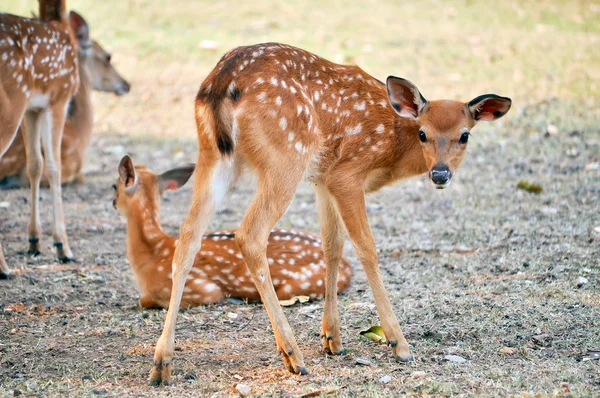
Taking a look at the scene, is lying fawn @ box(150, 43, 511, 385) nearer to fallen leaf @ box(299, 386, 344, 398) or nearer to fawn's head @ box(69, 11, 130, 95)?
fallen leaf @ box(299, 386, 344, 398)

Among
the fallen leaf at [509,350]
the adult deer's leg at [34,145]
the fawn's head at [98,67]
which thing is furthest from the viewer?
the fawn's head at [98,67]

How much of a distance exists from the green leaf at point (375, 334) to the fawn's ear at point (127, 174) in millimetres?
2211

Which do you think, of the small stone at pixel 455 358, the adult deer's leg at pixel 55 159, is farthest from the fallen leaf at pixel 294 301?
the adult deer's leg at pixel 55 159

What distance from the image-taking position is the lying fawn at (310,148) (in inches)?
185

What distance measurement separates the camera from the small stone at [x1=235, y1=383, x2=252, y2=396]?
439cm

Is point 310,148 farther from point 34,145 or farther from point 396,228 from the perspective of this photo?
point 34,145

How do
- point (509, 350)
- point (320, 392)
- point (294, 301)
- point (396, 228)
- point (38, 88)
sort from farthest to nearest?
point (396, 228) < point (38, 88) < point (294, 301) < point (509, 350) < point (320, 392)

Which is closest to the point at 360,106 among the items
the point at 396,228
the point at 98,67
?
the point at 396,228

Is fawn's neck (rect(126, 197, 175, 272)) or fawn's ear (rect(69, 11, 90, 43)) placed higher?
fawn's ear (rect(69, 11, 90, 43))

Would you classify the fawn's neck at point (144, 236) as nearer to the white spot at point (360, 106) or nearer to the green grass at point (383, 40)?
the white spot at point (360, 106)

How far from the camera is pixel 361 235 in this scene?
5.03 meters

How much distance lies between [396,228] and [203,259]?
2.28 metres

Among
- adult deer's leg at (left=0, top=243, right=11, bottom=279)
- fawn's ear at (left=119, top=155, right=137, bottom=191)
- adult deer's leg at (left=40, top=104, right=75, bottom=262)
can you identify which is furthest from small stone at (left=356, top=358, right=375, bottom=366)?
adult deer's leg at (left=40, top=104, right=75, bottom=262)

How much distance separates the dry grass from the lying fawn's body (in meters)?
0.23
